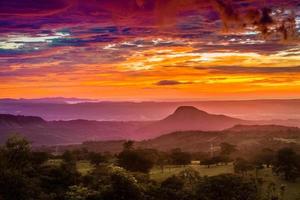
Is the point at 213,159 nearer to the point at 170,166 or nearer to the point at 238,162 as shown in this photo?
the point at 170,166

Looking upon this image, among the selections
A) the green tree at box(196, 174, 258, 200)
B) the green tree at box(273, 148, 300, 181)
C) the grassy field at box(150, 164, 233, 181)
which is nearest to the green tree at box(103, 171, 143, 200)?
the green tree at box(196, 174, 258, 200)

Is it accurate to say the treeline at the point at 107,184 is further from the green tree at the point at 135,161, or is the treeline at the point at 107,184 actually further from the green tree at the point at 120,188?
the green tree at the point at 135,161

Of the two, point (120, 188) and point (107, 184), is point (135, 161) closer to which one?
point (107, 184)

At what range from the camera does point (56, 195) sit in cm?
3350

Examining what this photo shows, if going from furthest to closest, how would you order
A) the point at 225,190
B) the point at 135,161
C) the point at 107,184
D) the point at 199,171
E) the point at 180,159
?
the point at 180,159
the point at 199,171
the point at 135,161
the point at 225,190
the point at 107,184

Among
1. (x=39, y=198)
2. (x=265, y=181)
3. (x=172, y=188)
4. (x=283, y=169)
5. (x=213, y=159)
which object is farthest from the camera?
(x=213, y=159)

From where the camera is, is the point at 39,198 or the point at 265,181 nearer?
the point at 39,198

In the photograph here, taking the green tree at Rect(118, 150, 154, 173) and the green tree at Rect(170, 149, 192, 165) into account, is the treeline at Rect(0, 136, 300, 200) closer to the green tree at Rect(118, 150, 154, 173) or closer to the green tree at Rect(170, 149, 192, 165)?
the green tree at Rect(118, 150, 154, 173)

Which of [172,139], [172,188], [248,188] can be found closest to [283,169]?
[248,188]

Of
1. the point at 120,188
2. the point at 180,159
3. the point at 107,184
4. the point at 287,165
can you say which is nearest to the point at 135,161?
the point at 180,159

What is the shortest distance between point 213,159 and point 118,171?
1803 inches

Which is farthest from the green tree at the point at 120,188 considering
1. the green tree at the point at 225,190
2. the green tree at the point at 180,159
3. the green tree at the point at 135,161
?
the green tree at the point at 180,159

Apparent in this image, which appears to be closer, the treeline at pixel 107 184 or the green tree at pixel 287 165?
the treeline at pixel 107 184

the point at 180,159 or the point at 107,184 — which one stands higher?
the point at 107,184
